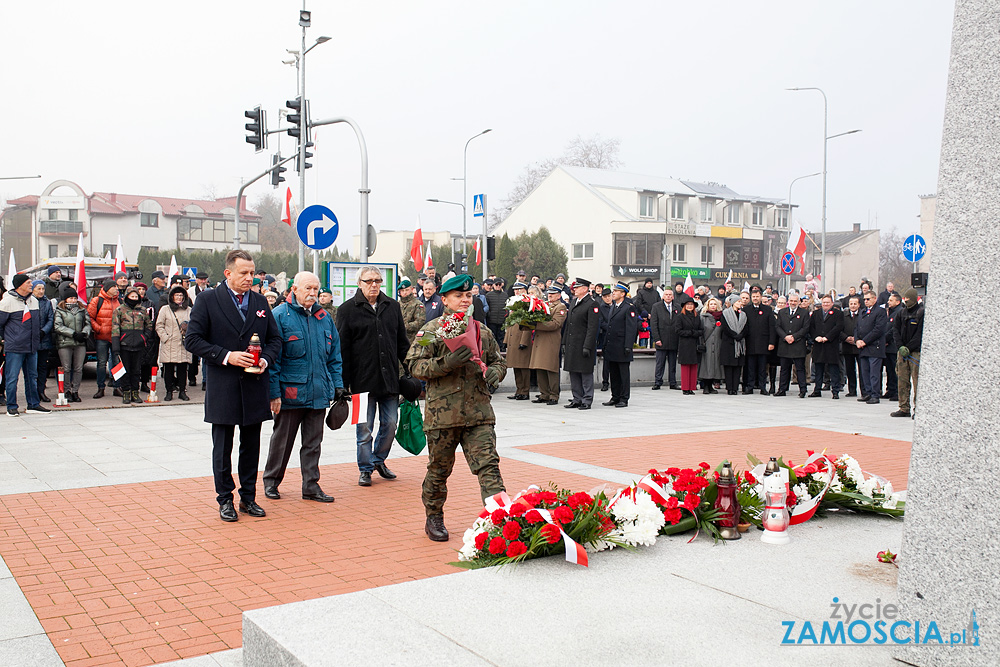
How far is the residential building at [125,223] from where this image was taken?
83312 mm

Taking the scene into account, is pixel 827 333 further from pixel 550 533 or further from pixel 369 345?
pixel 550 533

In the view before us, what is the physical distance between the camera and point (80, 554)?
5.95 meters

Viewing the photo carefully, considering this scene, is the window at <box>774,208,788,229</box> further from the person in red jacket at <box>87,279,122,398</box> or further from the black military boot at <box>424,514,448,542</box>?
the black military boot at <box>424,514,448,542</box>

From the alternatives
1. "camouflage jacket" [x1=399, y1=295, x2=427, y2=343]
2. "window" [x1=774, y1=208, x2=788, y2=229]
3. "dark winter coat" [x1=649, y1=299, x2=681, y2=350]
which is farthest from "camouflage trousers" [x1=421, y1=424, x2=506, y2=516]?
"window" [x1=774, y1=208, x2=788, y2=229]

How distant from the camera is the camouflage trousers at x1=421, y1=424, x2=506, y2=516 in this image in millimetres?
6082

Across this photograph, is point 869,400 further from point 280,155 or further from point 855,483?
point 280,155

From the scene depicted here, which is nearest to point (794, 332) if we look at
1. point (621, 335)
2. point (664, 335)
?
point (664, 335)

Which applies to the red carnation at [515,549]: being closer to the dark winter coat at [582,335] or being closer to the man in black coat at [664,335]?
the dark winter coat at [582,335]

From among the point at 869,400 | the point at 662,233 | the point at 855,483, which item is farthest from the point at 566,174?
the point at 855,483

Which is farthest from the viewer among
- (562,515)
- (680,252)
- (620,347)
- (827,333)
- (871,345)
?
(680,252)

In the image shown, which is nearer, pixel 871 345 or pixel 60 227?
pixel 871 345

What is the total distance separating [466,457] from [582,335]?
9.12 meters

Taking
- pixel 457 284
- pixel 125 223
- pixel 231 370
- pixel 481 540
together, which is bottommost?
pixel 481 540

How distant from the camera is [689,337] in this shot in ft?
60.3
